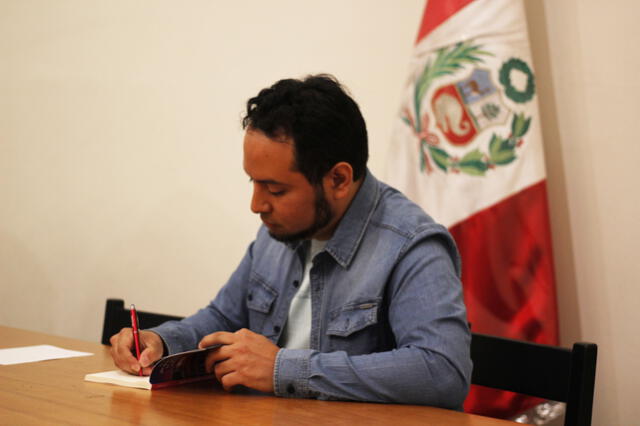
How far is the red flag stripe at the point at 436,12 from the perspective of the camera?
2.26 meters

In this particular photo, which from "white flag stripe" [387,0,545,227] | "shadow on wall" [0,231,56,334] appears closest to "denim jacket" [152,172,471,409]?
"white flag stripe" [387,0,545,227]

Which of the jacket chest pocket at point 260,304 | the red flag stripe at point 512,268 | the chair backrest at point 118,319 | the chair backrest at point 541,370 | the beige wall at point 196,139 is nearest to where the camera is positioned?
the chair backrest at point 541,370

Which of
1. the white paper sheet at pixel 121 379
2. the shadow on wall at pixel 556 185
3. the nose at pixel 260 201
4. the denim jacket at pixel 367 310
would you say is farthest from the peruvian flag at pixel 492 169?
the white paper sheet at pixel 121 379

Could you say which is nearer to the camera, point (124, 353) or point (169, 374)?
point (169, 374)

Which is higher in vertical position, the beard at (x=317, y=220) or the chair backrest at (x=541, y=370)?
the beard at (x=317, y=220)

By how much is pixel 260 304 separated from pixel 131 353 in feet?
1.18

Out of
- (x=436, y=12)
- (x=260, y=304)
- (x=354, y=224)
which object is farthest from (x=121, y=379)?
(x=436, y=12)

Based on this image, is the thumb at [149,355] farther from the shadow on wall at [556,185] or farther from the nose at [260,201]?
the shadow on wall at [556,185]

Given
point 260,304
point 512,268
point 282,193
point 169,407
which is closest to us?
point 169,407

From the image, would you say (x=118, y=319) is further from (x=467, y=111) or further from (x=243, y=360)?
(x=467, y=111)

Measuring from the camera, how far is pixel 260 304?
1700 millimetres

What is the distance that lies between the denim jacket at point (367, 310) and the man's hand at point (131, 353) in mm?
67

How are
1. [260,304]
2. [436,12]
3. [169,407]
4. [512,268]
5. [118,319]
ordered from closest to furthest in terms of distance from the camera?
[169,407], [260,304], [118,319], [512,268], [436,12]

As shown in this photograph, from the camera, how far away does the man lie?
4.22ft
